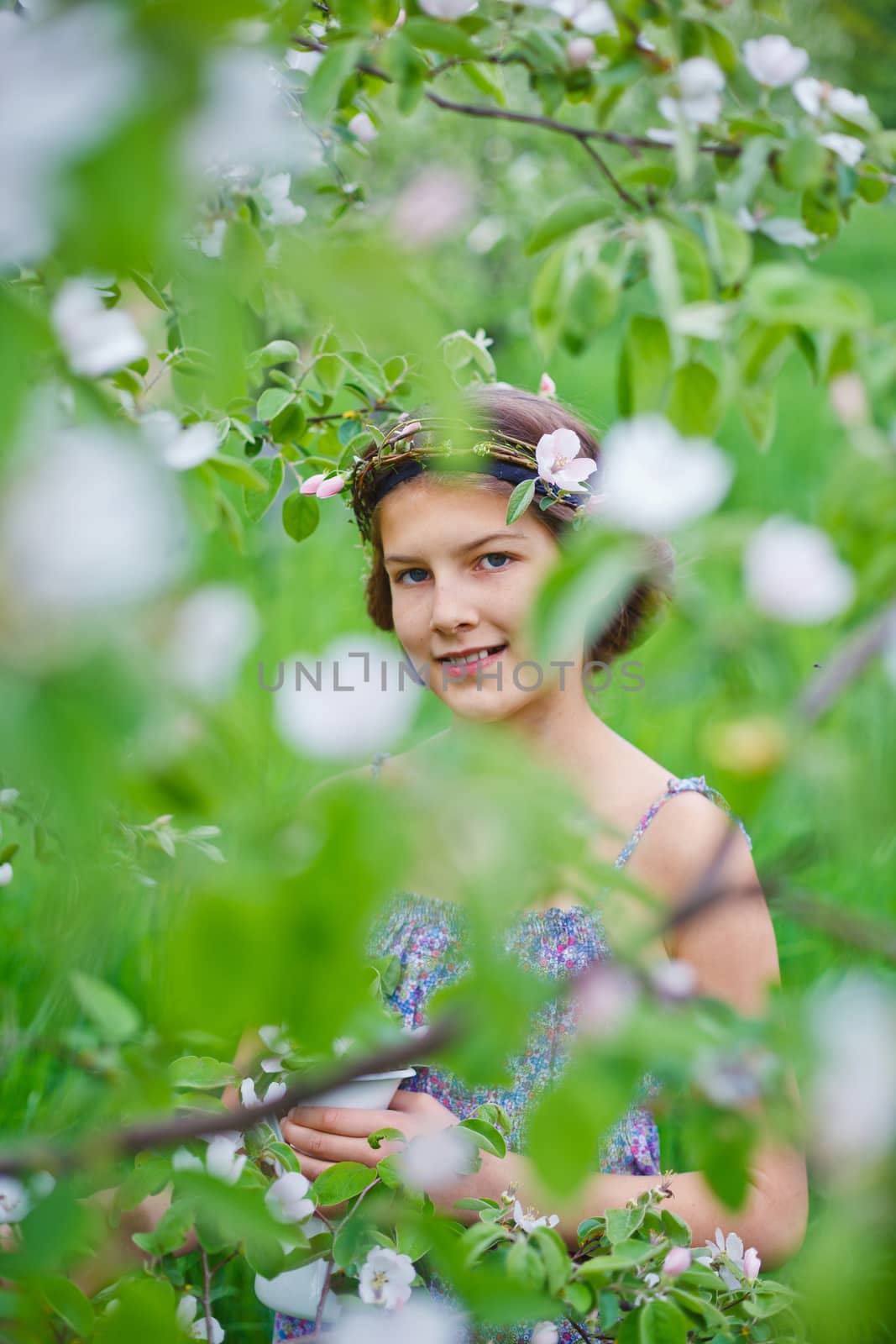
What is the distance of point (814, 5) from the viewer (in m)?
8.76

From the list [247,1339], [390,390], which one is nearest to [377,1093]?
[247,1339]

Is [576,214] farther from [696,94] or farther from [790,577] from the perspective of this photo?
[790,577]

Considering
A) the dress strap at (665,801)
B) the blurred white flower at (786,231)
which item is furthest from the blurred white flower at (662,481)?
the dress strap at (665,801)

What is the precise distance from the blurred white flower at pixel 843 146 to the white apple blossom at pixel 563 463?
263 mm

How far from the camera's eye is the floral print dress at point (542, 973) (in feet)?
3.71

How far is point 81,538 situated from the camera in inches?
8.8

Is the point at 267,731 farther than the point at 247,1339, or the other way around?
the point at 247,1339

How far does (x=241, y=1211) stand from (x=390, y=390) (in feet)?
2.66

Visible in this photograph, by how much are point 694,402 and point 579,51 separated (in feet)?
1.75

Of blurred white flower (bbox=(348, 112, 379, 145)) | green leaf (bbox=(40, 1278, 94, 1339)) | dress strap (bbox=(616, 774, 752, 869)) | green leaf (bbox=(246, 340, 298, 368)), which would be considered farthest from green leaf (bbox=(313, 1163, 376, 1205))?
blurred white flower (bbox=(348, 112, 379, 145))

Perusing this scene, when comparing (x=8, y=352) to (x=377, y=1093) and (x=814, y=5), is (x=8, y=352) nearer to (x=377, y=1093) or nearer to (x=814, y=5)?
(x=377, y=1093)

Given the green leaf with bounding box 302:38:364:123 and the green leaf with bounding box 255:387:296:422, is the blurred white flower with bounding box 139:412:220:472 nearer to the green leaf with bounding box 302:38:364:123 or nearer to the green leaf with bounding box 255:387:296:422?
the green leaf with bounding box 302:38:364:123

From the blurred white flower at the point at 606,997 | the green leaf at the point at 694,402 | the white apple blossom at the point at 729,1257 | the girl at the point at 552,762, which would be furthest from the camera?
the girl at the point at 552,762

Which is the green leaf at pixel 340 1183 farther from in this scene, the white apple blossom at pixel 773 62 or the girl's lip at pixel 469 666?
the white apple blossom at pixel 773 62
